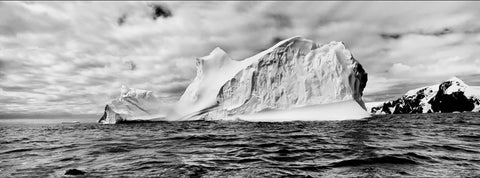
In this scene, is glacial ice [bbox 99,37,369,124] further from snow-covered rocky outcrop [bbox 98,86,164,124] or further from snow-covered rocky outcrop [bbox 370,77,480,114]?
snow-covered rocky outcrop [bbox 370,77,480,114]

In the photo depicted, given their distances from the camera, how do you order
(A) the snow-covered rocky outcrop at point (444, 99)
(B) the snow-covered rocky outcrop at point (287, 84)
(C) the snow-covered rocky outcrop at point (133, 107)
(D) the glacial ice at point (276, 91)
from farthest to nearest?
(A) the snow-covered rocky outcrop at point (444, 99) → (C) the snow-covered rocky outcrop at point (133, 107) → (B) the snow-covered rocky outcrop at point (287, 84) → (D) the glacial ice at point (276, 91)

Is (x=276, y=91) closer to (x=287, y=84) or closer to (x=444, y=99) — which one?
(x=287, y=84)

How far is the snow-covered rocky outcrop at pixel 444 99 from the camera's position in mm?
87688

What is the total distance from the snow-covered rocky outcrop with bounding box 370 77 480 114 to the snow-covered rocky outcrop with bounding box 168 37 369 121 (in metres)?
84.6

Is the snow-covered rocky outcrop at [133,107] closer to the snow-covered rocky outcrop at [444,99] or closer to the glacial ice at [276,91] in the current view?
the glacial ice at [276,91]

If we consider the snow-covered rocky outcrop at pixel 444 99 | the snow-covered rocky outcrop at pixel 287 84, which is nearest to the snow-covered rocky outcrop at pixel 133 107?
the snow-covered rocky outcrop at pixel 287 84

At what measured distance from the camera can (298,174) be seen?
4.32m

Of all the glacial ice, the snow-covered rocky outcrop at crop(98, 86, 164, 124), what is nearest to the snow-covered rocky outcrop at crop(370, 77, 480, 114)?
the glacial ice

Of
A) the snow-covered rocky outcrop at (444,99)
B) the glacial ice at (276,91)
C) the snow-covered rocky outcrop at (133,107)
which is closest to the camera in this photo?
the glacial ice at (276,91)

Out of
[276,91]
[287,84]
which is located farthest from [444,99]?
[276,91]

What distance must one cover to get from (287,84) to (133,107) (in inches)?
754

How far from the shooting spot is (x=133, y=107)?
107ft

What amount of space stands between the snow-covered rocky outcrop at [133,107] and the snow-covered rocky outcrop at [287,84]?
9.79 feet

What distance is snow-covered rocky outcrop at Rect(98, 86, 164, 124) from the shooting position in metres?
32.0
